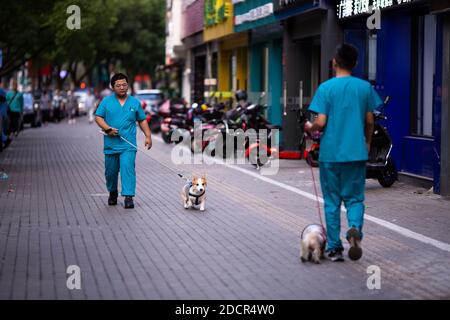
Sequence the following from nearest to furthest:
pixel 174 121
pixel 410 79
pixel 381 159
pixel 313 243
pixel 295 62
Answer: pixel 313 243, pixel 381 159, pixel 410 79, pixel 295 62, pixel 174 121

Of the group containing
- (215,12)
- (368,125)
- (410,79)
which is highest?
(215,12)

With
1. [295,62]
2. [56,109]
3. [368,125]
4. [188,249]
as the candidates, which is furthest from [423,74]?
[56,109]

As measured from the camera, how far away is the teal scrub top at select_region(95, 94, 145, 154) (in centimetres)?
1413

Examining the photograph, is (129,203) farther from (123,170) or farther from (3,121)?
(3,121)

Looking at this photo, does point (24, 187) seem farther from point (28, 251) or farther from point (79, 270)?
point (79, 270)

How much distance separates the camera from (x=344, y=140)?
377 inches

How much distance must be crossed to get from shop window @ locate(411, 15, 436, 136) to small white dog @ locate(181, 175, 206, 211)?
5.16 metres

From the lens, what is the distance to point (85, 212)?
13.5 m

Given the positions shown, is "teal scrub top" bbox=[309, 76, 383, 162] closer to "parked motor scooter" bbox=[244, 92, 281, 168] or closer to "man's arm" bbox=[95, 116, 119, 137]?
"man's arm" bbox=[95, 116, 119, 137]

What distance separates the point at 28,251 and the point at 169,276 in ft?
6.42

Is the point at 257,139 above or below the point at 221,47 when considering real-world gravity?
below

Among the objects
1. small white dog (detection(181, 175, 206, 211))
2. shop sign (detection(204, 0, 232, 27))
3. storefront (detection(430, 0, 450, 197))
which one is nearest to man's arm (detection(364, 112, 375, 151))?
small white dog (detection(181, 175, 206, 211))

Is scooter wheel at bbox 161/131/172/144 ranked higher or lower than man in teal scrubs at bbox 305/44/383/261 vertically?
lower

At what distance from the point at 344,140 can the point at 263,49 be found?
24.5 metres
